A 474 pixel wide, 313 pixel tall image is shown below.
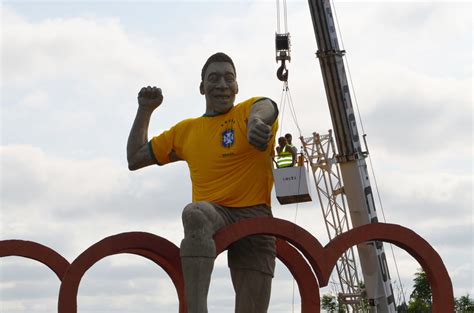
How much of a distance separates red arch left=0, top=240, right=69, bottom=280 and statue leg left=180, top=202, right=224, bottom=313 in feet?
3.72

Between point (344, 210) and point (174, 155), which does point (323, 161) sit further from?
point (174, 155)

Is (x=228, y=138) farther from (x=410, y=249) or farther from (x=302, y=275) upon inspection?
(x=410, y=249)

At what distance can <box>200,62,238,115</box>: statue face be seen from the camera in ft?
25.9

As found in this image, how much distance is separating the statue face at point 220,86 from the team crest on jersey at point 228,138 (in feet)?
0.72

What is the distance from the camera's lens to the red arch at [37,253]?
7.68m

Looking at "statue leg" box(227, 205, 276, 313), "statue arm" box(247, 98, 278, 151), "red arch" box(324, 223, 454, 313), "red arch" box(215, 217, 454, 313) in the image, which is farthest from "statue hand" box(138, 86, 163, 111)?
"red arch" box(324, 223, 454, 313)

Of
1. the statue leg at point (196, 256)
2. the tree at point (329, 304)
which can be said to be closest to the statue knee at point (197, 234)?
the statue leg at point (196, 256)

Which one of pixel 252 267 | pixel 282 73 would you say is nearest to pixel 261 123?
pixel 252 267

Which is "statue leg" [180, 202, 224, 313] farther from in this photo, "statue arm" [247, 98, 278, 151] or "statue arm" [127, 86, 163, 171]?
"statue arm" [127, 86, 163, 171]

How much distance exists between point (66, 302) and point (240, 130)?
1.95 meters

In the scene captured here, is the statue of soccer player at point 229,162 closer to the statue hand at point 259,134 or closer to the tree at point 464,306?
the statue hand at point 259,134

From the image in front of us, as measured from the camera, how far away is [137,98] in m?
8.17

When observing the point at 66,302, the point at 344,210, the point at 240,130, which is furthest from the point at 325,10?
the point at 344,210

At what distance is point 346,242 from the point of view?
782 centimetres
